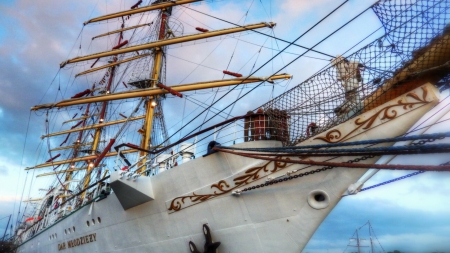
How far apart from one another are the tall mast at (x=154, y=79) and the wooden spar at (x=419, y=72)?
8.93 metres

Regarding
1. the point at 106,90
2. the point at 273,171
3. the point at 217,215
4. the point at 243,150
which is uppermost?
the point at 106,90

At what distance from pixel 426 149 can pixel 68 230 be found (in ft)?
35.4

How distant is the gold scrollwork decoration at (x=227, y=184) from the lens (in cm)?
462

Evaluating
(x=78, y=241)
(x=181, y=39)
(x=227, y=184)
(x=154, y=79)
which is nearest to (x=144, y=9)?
(x=181, y=39)

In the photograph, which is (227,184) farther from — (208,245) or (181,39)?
(181,39)

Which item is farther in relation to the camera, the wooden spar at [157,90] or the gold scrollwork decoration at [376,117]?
the wooden spar at [157,90]

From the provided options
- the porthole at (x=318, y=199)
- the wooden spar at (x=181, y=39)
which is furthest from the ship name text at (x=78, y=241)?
the wooden spar at (x=181, y=39)

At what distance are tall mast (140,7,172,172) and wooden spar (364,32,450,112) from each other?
8927mm

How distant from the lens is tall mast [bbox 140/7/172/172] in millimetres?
11758

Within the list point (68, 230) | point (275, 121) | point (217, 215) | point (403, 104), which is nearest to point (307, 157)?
point (275, 121)

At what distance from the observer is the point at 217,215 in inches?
198

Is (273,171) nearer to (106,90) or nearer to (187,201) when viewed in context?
(187,201)

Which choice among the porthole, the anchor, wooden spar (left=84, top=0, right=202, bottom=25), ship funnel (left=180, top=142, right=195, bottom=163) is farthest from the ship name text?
wooden spar (left=84, top=0, right=202, bottom=25)

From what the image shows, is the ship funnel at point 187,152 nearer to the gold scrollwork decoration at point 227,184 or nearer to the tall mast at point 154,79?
the gold scrollwork decoration at point 227,184
